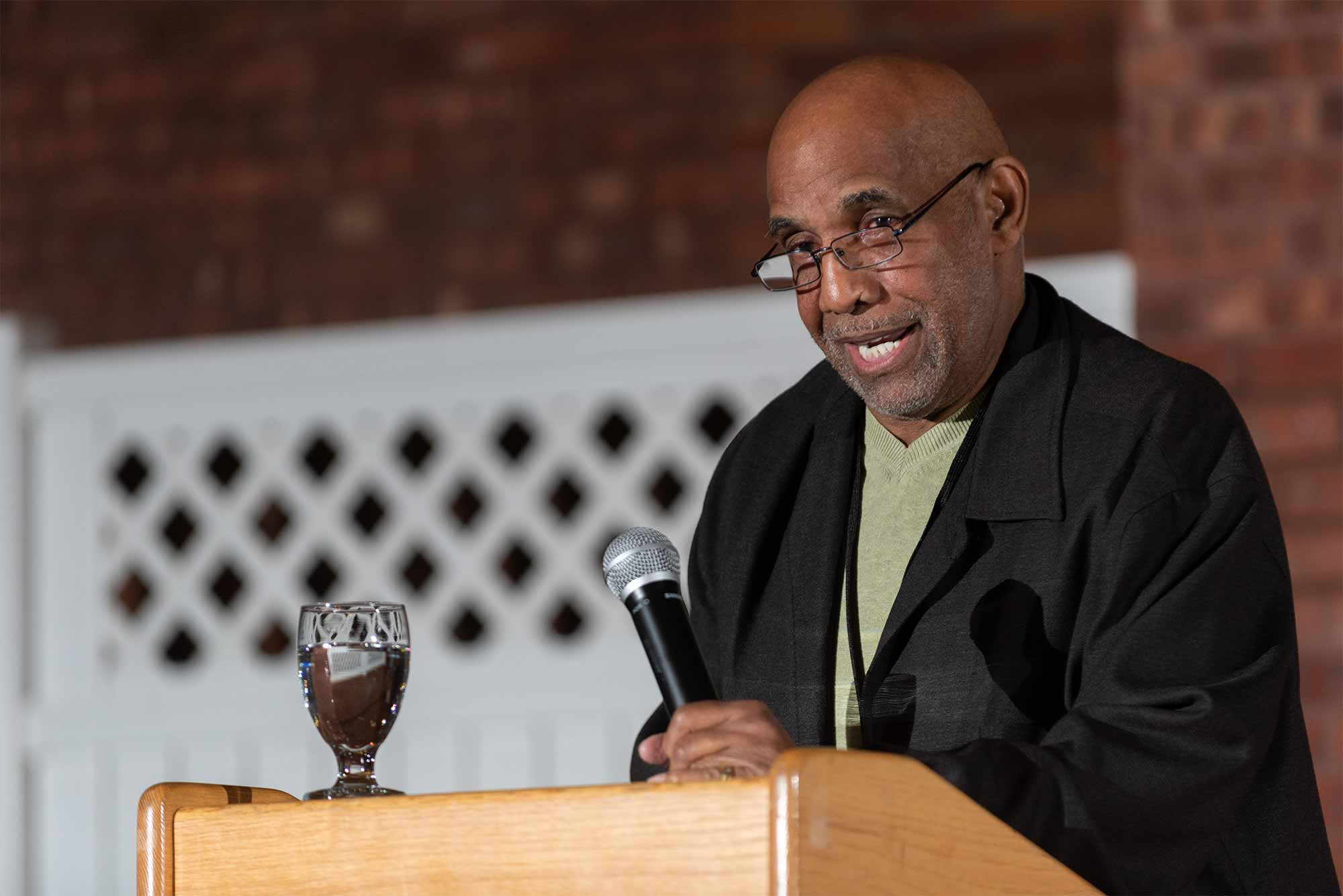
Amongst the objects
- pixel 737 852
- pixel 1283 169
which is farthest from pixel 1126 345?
pixel 1283 169

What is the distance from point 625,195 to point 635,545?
2.68 m

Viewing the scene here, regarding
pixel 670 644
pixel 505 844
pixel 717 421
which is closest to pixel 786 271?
pixel 670 644

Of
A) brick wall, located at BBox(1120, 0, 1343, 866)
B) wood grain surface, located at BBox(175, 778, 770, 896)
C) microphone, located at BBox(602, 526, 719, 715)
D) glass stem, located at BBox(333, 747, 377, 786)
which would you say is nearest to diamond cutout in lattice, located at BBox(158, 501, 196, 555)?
brick wall, located at BBox(1120, 0, 1343, 866)

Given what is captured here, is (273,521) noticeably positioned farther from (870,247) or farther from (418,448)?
(870,247)

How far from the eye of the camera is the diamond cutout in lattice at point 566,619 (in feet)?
12.6

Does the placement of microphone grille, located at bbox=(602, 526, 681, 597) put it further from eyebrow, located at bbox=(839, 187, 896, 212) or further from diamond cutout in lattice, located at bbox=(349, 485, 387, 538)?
diamond cutout in lattice, located at bbox=(349, 485, 387, 538)

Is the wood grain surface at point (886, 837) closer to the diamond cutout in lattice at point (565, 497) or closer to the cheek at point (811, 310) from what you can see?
the cheek at point (811, 310)

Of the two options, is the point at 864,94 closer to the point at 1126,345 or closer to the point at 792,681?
the point at 1126,345

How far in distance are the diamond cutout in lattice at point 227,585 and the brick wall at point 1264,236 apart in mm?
2019

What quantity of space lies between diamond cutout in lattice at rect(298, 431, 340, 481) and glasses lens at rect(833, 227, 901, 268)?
2588 millimetres

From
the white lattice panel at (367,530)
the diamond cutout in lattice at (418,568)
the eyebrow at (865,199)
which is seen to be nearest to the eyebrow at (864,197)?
the eyebrow at (865,199)

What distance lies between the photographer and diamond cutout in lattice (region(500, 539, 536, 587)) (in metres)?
3.88

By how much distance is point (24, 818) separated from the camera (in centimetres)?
372

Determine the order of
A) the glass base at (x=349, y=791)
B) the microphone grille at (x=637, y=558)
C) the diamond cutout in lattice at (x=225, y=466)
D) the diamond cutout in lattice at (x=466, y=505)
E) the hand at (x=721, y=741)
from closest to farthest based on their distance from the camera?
→ the hand at (x=721, y=741) < the microphone grille at (x=637, y=558) < the glass base at (x=349, y=791) < the diamond cutout in lattice at (x=466, y=505) < the diamond cutout in lattice at (x=225, y=466)
